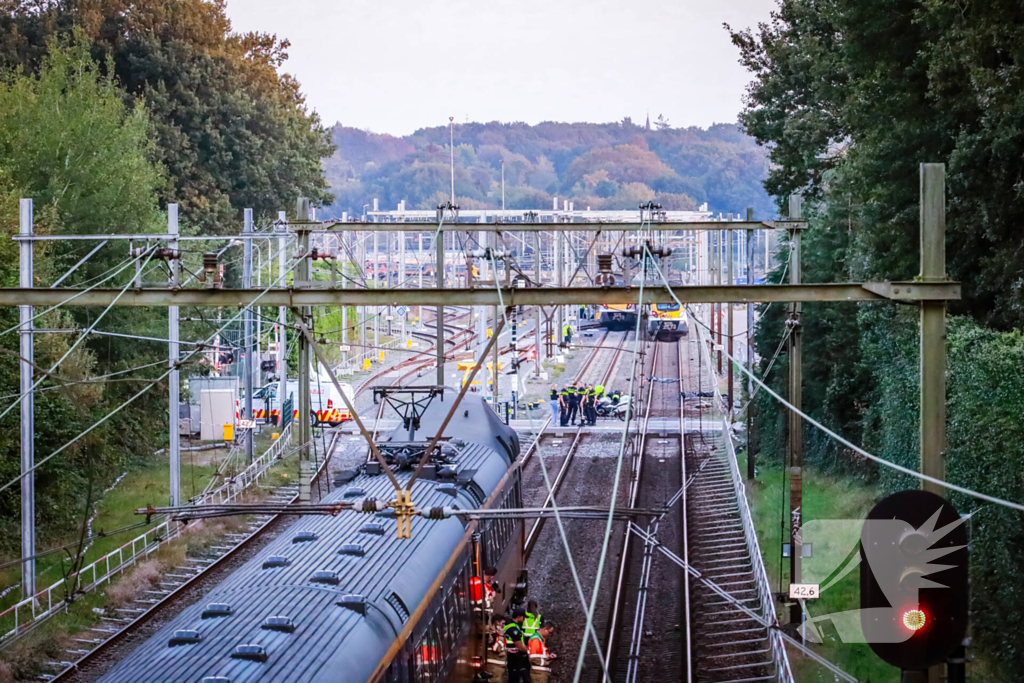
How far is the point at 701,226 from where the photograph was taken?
53.3ft

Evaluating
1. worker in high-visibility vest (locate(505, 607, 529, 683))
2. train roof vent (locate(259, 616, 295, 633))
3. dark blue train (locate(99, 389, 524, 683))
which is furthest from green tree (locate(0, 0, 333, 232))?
train roof vent (locate(259, 616, 295, 633))

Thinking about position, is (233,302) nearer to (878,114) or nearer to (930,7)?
(930,7)

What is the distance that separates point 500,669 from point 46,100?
885 inches

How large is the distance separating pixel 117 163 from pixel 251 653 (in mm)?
24345

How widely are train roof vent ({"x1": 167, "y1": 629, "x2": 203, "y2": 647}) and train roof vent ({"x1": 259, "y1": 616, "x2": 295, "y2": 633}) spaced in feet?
1.45

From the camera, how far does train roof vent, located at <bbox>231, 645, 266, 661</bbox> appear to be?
7156 mm

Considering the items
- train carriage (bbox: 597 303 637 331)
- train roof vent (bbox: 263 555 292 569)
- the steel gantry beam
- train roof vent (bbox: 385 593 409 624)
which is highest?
the steel gantry beam

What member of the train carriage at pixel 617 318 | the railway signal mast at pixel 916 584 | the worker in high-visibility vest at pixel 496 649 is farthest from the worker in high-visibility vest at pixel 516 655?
the train carriage at pixel 617 318

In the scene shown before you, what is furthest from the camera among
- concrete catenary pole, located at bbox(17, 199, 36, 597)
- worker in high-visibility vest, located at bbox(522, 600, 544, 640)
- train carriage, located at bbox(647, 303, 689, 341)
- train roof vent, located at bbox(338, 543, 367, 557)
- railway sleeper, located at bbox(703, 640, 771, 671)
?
train carriage, located at bbox(647, 303, 689, 341)

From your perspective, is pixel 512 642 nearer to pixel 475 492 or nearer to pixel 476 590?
pixel 476 590

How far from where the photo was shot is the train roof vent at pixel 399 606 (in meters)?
8.89

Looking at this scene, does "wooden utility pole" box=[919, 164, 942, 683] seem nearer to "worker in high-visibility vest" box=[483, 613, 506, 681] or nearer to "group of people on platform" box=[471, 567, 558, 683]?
"group of people on platform" box=[471, 567, 558, 683]

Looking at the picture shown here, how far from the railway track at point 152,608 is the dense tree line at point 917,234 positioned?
10.9 meters

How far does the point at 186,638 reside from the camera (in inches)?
296
